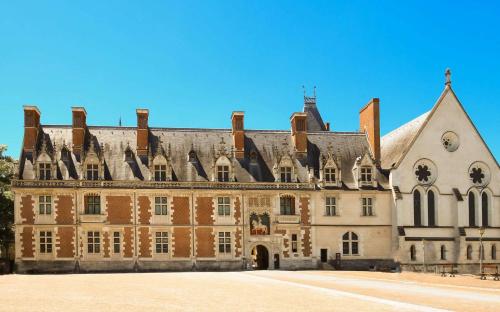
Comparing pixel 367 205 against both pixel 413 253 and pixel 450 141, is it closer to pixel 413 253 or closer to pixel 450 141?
pixel 413 253

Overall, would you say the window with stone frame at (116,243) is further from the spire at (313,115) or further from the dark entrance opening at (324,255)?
the spire at (313,115)

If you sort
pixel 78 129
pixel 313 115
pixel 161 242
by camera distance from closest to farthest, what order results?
1. pixel 161 242
2. pixel 78 129
3. pixel 313 115

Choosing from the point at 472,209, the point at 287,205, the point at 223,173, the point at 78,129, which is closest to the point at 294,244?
the point at 287,205

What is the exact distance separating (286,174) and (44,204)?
683 inches

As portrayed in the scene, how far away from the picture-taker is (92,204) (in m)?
42.5

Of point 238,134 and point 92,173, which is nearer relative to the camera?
point 92,173

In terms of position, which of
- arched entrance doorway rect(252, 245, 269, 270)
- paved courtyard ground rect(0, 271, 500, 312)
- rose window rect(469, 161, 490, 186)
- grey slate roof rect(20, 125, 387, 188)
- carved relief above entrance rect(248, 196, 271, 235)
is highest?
grey slate roof rect(20, 125, 387, 188)

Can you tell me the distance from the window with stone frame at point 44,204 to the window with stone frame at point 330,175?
20.0 metres

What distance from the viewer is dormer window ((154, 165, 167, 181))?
43.6 m

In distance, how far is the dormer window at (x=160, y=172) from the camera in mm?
43562

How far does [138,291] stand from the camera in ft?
76.3

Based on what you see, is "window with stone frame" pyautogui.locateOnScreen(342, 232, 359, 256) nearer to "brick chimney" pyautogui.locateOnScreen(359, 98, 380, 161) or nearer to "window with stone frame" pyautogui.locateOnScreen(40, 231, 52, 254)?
"brick chimney" pyautogui.locateOnScreen(359, 98, 380, 161)

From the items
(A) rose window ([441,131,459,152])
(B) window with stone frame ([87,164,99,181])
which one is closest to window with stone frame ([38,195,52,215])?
(B) window with stone frame ([87,164,99,181])

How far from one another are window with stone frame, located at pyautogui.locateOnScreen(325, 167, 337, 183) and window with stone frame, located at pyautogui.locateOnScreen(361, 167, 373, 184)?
84.3 inches
